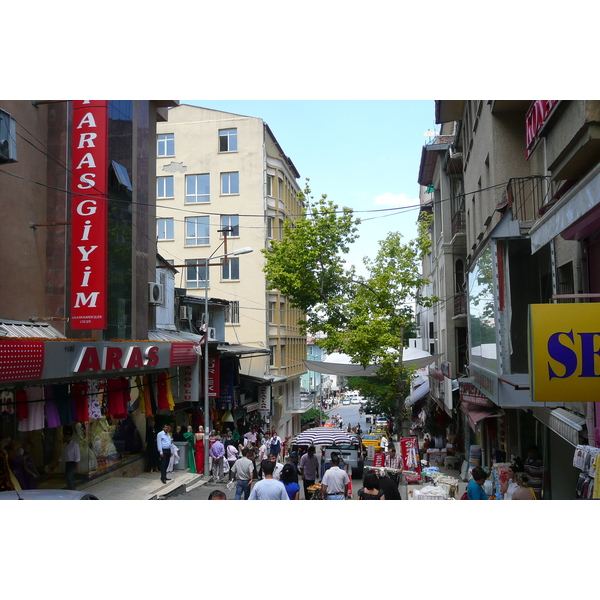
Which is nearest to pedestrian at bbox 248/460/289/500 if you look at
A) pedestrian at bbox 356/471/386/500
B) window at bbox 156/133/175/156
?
pedestrian at bbox 356/471/386/500

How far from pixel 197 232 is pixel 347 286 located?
46.4ft

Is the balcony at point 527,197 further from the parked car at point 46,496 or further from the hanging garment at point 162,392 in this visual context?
the hanging garment at point 162,392

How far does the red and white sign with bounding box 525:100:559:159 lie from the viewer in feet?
31.4

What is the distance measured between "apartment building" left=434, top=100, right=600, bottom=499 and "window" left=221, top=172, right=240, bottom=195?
21.3m

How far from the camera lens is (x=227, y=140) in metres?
40.1

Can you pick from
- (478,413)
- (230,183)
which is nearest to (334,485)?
(478,413)

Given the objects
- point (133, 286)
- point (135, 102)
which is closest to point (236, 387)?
point (133, 286)

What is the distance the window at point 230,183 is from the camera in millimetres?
39959

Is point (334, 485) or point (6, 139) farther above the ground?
point (6, 139)

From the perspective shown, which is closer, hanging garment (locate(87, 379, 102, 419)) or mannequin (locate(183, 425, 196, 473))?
hanging garment (locate(87, 379, 102, 419))

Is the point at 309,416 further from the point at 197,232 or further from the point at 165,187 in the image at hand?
the point at 165,187

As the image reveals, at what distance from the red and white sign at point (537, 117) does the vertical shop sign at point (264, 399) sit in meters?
26.1

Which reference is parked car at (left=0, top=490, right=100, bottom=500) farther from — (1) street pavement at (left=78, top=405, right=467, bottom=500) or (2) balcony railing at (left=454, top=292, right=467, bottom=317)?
(2) balcony railing at (left=454, top=292, right=467, bottom=317)

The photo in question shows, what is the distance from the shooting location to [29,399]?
38.5ft
